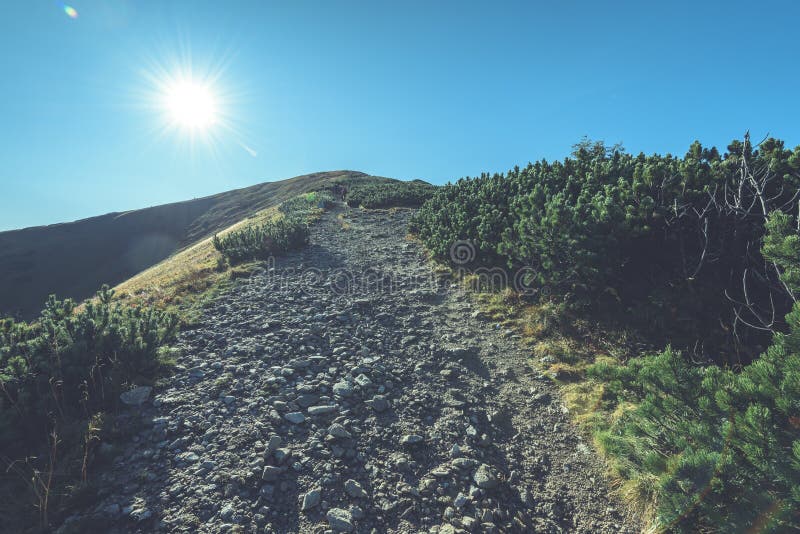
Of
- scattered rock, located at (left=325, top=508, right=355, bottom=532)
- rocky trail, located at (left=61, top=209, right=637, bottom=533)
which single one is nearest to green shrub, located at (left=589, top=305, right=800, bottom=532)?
rocky trail, located at (left=61, top=209, right=637, bottom=533)

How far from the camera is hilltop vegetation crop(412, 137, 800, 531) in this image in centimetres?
328

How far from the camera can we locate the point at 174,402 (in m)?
5.83

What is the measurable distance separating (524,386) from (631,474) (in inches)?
99.0

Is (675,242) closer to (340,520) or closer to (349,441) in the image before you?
(349,441)

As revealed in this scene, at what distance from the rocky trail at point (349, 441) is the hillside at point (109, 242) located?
52.8m

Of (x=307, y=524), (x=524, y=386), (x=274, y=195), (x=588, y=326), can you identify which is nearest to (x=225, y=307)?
(x=307, y=524)

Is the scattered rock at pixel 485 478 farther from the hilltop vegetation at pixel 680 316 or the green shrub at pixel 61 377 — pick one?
the green shrub at pixel 61 377

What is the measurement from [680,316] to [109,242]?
329ft

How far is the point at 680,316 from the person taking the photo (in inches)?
276

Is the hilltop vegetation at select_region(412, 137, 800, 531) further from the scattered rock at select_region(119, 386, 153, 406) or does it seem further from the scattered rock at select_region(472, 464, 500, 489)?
the scattered rock at select_region(119, 386, 153, 406)

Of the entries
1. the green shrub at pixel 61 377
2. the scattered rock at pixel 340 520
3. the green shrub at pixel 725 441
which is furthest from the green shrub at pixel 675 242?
the green shrub at pixel 61 377

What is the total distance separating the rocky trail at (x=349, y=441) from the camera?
13.6ft

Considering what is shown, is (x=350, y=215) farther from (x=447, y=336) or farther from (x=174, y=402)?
(x=174, y=402)

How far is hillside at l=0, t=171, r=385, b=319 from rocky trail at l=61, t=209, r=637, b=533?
52.8m
